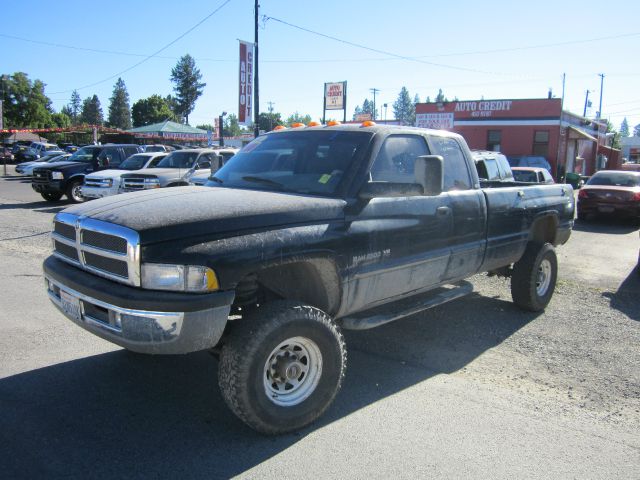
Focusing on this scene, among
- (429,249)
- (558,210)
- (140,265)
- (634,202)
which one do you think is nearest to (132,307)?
(140,265)

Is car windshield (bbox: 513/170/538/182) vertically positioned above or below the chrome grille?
above

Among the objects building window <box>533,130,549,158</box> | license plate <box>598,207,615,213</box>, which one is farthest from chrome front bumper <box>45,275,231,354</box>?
building window <box>533,130,549,158</box>

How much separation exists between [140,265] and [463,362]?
305 centimetres

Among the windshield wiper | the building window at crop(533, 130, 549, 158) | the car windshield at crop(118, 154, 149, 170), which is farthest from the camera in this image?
the building window at crop(533, 130, 549, 158)

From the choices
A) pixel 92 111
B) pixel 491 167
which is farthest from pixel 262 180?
pixel 92 111

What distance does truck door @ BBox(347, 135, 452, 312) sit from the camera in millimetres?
3855

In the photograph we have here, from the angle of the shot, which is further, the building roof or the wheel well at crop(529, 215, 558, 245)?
the building roof

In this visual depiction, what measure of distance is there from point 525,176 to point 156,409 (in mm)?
Result: 13326

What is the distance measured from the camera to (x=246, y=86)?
24000 millimetres

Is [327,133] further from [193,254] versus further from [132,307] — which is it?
[132,307]

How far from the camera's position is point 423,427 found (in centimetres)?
355

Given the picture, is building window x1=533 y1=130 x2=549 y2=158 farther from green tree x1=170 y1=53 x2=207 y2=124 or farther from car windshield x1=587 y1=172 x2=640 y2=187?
green tree x1=170 y1=53 x2=207 y2=124

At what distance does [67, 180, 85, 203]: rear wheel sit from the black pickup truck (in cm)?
1375

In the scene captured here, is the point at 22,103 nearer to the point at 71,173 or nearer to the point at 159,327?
the point at 71,173
